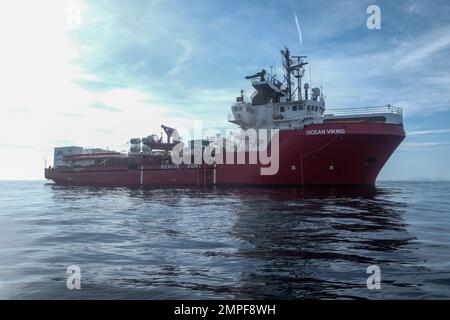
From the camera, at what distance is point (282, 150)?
111 ft

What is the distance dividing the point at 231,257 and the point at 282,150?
2566 cm

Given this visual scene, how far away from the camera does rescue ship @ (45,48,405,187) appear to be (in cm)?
3183

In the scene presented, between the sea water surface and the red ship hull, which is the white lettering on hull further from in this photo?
the sea water surface

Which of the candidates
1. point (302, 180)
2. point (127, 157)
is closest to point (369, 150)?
point (302, 180)

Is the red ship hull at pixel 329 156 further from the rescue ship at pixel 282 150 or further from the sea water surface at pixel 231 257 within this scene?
the sea water surface at pixel 231 257

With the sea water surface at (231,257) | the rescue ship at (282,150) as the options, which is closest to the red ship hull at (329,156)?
the rescue ship at (282,150)

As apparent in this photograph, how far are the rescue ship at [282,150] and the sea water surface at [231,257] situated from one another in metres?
15.8

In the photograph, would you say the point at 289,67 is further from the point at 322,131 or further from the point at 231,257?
the point at 231,257

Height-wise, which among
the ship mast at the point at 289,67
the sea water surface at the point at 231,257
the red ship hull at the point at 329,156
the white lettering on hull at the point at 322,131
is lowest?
the sea water surface at the point at 231,257

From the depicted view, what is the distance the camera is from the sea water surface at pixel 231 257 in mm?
6645

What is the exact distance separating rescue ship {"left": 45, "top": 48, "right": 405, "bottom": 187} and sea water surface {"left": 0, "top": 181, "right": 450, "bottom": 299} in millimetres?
15802

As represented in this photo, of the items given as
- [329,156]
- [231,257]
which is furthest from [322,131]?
[231,257]

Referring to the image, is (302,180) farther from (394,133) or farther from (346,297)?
(346,297)
